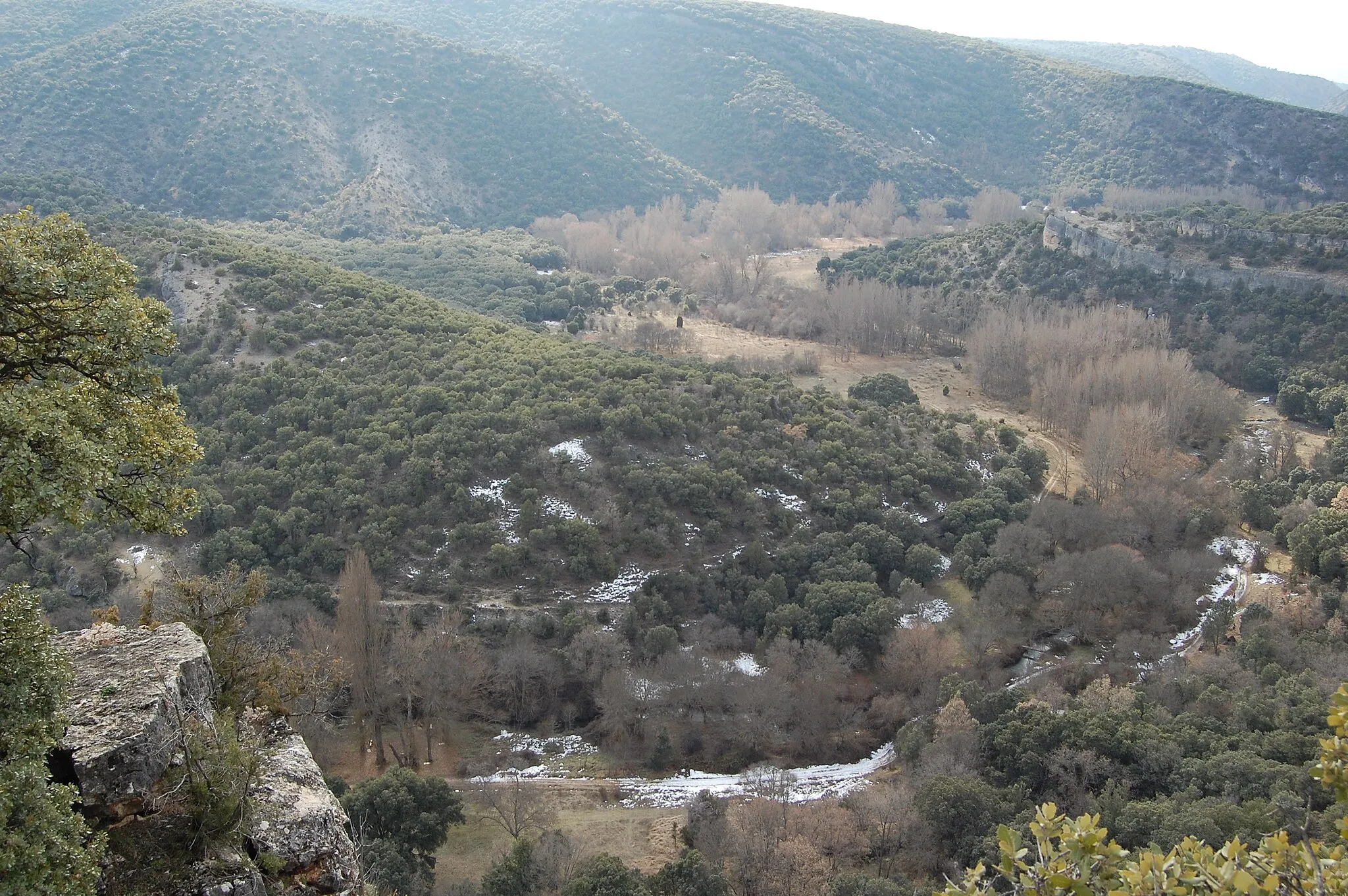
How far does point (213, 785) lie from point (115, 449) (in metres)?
3.42

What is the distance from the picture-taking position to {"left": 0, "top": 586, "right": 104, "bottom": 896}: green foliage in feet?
23.9

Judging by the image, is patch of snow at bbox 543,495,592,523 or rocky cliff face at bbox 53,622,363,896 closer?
rocky cliff face at bbox 53,622,363,896

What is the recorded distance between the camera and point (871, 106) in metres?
139

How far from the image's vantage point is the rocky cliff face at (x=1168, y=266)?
6141 cm

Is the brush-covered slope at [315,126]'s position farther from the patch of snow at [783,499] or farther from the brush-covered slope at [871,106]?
the patch of snow at [783,499]

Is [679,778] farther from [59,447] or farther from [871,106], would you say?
[871,106]

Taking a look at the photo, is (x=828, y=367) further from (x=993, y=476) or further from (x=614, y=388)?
(x=614, y=388)

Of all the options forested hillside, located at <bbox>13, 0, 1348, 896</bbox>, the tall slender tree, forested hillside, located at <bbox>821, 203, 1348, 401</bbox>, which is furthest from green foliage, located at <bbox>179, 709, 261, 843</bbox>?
forested hillside, located at <bbox>821, 203, 1348, 401</bbox>

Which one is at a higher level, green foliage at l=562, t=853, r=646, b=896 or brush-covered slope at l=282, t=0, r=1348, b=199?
brush-covered slope at l=282, t=0, r=1348, b=199

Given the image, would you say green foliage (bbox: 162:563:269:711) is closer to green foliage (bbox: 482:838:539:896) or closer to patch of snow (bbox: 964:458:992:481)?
green foliage (bbox: 482:838:539:896)

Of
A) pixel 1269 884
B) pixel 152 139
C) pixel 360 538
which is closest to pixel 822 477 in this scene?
pixel 360 538

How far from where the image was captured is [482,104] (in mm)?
115688

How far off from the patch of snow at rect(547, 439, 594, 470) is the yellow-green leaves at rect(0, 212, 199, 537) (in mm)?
26977

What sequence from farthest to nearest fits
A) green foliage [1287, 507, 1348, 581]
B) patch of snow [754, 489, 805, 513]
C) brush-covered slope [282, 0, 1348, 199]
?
brush-covered slope [282, 0, 1348, 199] → patch of snow [754, 489, 805, 513] → green foliage [1287, 507, 1348, 581]
